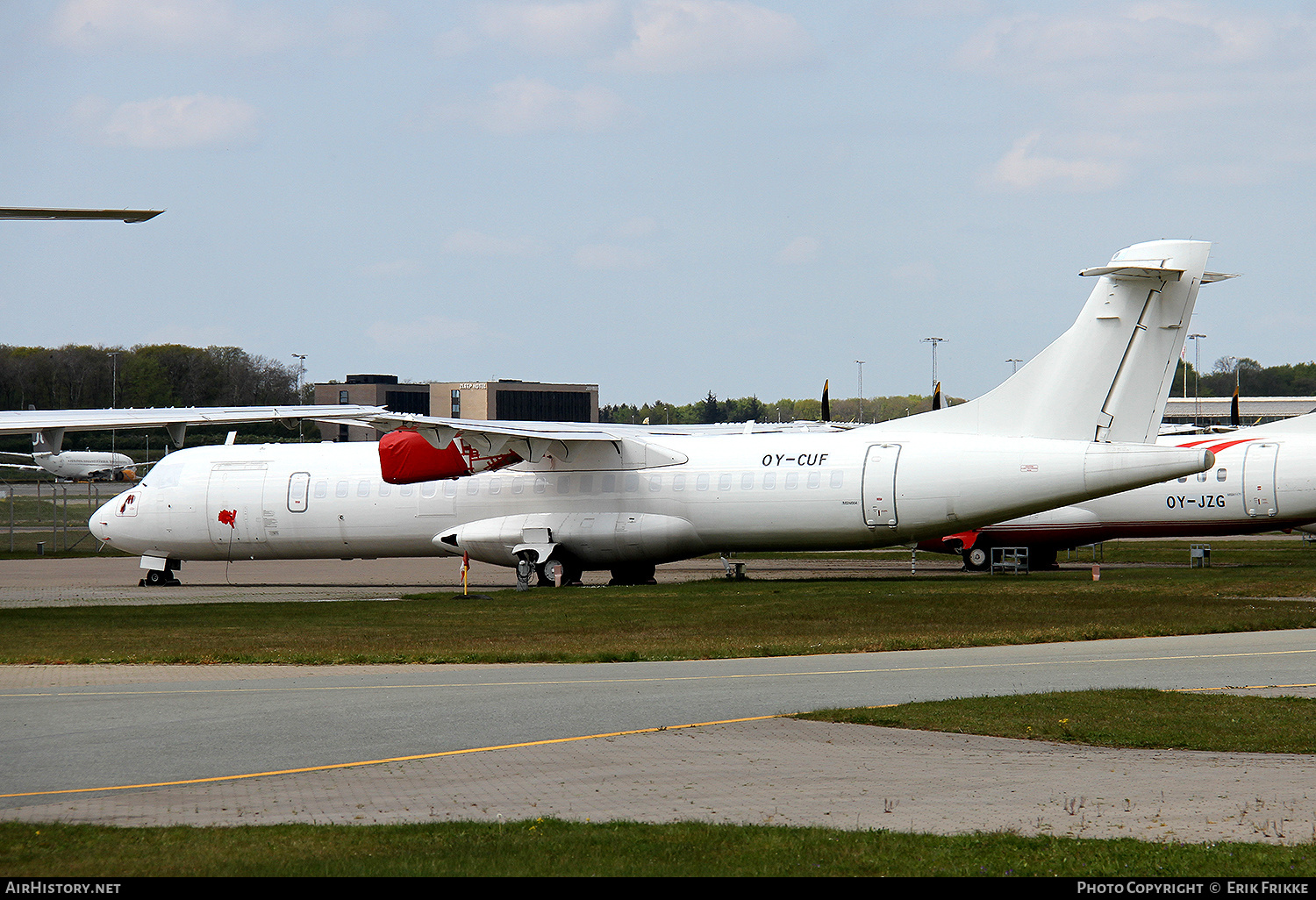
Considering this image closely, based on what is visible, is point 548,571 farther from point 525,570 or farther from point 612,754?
point 612,754

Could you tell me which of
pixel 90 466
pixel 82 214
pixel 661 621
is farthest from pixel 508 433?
pixel 90 466

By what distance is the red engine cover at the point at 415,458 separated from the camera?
28969 mm

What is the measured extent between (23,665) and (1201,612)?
1796cm

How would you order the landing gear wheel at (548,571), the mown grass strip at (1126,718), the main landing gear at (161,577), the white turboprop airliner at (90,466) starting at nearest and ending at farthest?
the mown grass strip at (1126,718) < the landing gear wheel at (548,571) < the main landing gear at (161,577) < the white turboprop airliner at (90,466)

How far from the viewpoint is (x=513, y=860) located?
22.9 ft

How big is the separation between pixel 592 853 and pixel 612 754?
3.15m

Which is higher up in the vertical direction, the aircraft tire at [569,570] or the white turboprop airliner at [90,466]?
the white turboprop airliner at [90,466]

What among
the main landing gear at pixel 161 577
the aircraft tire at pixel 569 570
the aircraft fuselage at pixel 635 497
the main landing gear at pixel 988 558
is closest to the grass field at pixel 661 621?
the aircraft fuselage at pixel 635 497

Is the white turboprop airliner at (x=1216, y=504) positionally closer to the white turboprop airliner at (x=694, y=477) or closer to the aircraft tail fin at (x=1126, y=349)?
the white turboprop airliner at (x=694, y=477)

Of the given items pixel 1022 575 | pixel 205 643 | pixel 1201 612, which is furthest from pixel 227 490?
pixel 1201 612

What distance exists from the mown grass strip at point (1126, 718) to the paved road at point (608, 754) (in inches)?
17.6

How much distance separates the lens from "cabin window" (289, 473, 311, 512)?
31625 millimetres

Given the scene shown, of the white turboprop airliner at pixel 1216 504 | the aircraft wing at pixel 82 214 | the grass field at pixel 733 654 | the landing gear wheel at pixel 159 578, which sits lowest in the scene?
the landing gear wheel at pixel 159 578

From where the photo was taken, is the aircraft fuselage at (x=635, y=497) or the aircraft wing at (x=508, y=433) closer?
the aircraft fuselage at (x=635, y=497)
